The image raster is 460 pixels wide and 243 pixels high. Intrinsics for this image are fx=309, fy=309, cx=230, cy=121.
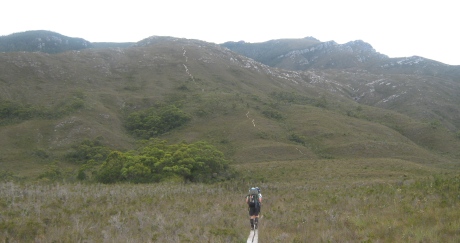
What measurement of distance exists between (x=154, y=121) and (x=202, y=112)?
1190 centimetres

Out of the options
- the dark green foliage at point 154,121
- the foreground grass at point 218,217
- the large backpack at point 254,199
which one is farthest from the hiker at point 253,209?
the dark green foliage at point 154,121

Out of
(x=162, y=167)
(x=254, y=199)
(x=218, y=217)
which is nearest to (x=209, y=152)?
(x=162, y=167)

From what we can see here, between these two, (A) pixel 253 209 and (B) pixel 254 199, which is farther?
(B) pixel 254 199

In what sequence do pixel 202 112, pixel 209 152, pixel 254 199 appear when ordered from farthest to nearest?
pixel 202 112
pixel 209 152
pixel 254 199

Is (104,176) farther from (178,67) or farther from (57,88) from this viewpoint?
(178,67)

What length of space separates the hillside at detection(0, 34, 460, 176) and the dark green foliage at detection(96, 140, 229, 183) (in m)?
15.6

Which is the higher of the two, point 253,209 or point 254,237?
point 253,209

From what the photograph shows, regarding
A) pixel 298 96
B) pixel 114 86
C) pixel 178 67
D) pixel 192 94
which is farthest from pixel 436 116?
pixel 114 86

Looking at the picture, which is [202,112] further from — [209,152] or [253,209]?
[253,209]

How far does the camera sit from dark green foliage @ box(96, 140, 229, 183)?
3109 centimetres

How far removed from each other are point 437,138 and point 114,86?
86.7 m

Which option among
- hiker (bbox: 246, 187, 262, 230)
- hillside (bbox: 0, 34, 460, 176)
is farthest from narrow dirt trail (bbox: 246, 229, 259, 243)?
hillside (bbox: 0, 34, 460, 176)

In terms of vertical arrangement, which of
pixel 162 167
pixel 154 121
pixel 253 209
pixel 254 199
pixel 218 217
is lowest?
pixel 154 121

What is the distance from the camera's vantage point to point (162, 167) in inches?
1292
